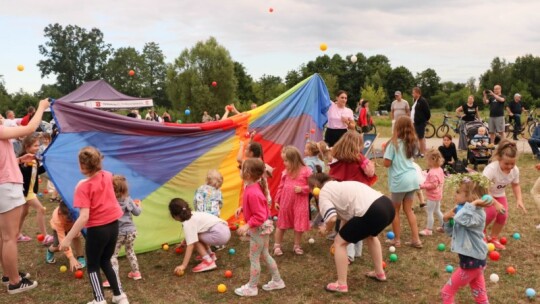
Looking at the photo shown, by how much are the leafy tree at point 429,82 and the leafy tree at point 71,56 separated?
53714 millimetres

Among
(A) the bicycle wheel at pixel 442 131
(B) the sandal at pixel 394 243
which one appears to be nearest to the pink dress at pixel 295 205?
(B) the sandal at pixel 394 243

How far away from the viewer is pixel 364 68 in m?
71.4

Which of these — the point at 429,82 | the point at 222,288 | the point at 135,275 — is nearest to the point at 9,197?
the point at 135,275

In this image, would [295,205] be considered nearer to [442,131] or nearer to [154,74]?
[442,131]

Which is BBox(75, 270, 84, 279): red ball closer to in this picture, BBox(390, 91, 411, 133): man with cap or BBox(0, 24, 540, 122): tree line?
BBox(390, 91, 411, 133): man with cap

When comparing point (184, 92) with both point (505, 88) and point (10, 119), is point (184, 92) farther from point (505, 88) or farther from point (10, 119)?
point (505, 88)

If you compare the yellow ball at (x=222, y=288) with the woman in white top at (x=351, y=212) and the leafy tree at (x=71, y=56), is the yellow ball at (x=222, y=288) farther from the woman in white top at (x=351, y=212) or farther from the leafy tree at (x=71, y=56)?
the leafy tree at (x=71, y=56)

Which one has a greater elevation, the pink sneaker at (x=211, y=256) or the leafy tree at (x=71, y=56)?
the leafy tree at (x=71, y=56)

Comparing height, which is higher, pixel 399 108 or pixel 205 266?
pixel 399 108

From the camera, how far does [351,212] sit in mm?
4387

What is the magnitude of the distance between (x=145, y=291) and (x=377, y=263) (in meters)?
2.63

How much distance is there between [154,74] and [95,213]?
71484 millimetres

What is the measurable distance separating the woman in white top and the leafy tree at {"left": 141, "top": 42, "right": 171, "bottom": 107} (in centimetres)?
6883

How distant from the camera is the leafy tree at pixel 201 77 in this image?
133 ft
